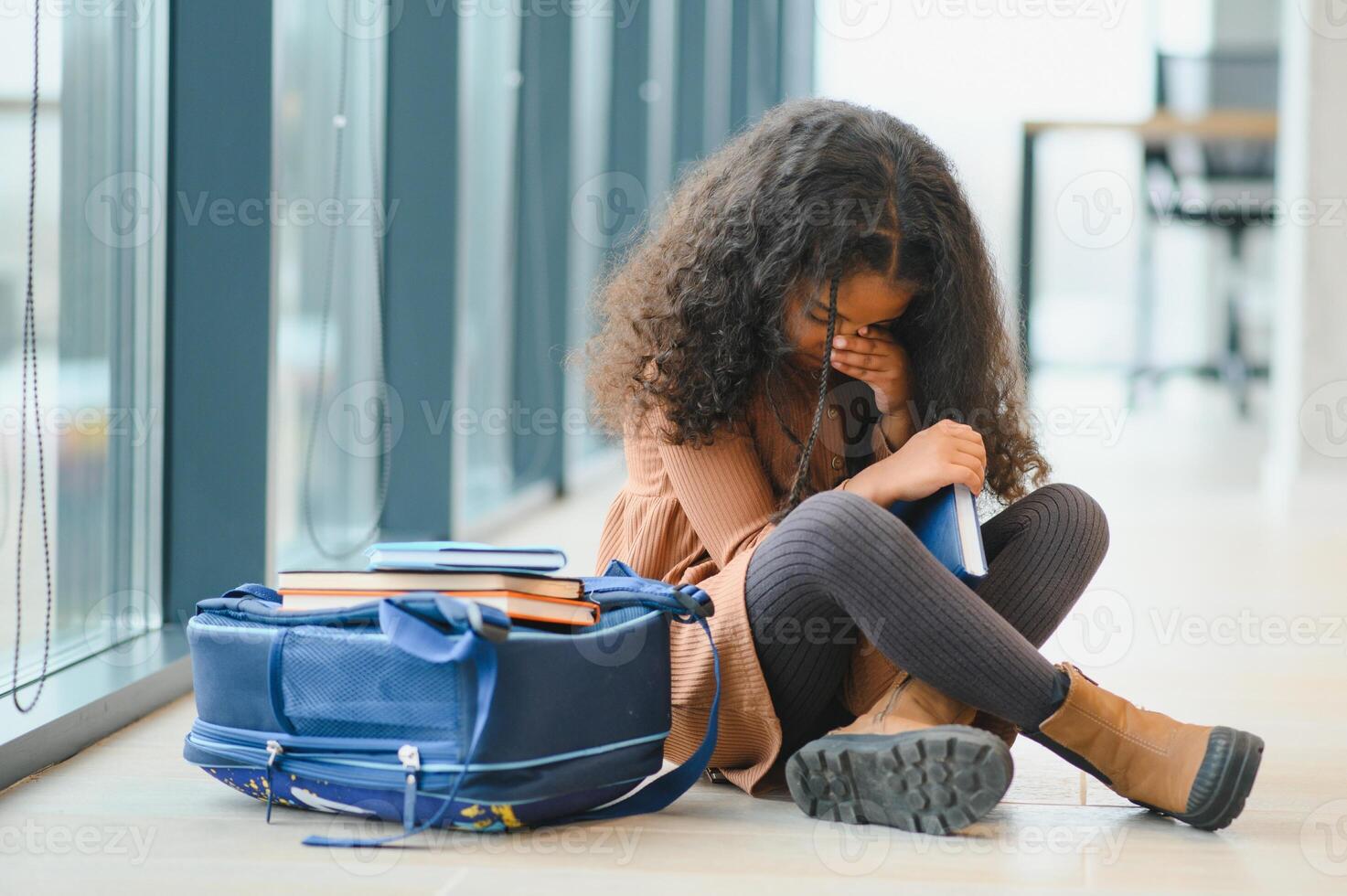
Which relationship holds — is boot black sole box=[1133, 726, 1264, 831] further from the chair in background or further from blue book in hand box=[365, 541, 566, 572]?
the chair in background

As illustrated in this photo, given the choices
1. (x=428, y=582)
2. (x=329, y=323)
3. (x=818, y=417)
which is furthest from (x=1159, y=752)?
(x=329, y=323)

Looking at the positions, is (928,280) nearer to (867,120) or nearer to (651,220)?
(867,120)

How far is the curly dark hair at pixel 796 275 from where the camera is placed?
141 centimetres

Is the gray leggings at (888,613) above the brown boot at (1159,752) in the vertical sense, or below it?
above

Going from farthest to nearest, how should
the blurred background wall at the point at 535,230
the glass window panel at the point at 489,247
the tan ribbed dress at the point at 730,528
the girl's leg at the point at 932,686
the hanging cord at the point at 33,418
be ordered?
the glass window panel at the point at 489,247
the blurred background wall at the point at 535,230
the hanging cord at the point at 33,418
the tan ribbed dress at the point at 730,528
the girl's leg at the point at 932,686

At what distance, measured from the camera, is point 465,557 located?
1.24 meters

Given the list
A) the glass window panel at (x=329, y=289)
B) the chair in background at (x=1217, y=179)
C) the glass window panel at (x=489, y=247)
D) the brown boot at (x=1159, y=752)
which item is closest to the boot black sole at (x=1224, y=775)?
the brown boot at (x=1159, y=752)

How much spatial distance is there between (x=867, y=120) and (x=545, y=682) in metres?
0.66

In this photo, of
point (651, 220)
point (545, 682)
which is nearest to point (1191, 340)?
point (651, 220)

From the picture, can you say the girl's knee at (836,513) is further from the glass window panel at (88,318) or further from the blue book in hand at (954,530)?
the glass window panel at (88,318)

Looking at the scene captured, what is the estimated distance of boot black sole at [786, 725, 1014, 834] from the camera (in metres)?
1.20

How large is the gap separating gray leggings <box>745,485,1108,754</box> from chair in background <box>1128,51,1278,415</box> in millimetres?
6578

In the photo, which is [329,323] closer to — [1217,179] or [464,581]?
[464,581]

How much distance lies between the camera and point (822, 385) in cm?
141
